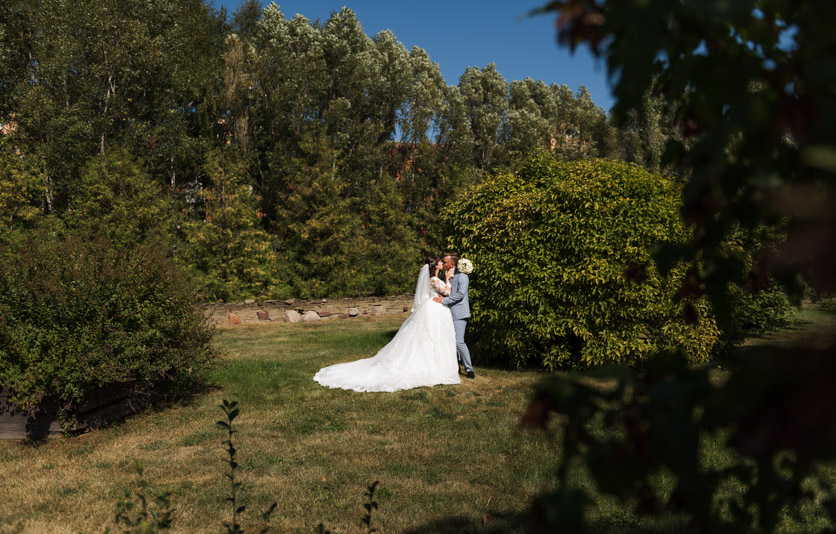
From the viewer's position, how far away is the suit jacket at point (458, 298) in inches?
404

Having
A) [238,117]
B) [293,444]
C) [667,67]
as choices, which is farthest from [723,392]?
[238,117]

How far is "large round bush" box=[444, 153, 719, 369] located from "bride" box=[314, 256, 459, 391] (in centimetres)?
87

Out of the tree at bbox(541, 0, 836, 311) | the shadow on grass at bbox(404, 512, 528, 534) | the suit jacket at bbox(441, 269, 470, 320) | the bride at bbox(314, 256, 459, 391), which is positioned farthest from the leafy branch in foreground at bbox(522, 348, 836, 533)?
the suit jacket at bbox(441, 269, 470, 320)

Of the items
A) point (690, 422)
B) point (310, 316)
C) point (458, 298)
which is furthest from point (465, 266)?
point (310, 316)

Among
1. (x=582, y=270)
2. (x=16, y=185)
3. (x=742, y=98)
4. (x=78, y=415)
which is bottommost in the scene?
(x=78, y=415)

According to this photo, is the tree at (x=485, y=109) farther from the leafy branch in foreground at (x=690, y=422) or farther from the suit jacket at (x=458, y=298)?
the leafy branch in foreground at (x=690, y=422)

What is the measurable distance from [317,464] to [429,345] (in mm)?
4574

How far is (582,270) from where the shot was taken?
9594mm

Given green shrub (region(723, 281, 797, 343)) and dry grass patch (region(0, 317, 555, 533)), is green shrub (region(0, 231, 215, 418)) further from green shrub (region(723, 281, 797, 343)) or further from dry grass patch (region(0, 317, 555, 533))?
green shrub (region(723, 281, 797, 343))

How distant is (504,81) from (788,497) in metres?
39.5

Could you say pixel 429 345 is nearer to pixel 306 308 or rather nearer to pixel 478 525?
pixel 478 525

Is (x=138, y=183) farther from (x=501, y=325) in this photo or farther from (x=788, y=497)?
(x=788, y=497)

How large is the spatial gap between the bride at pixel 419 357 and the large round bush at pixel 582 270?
87cm

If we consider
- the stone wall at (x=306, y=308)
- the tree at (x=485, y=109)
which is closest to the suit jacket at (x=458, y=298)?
the stone wall at (x=306, y=308)
